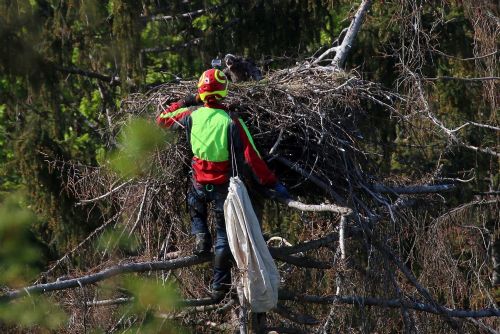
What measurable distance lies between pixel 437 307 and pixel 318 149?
1.24 meters

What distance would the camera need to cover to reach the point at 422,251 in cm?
859

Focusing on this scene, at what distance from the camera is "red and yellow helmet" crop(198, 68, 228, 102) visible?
24.6 ft

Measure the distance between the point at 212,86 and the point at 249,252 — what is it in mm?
1060

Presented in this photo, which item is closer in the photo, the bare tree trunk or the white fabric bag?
the white fabric bag

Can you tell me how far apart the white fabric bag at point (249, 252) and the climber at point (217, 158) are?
0.25 meters

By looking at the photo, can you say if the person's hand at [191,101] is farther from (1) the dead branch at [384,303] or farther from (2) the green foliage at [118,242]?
(1) the dead branch at [384,303]

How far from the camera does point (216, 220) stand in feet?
24.5

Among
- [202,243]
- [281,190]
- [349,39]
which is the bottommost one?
[202,243]

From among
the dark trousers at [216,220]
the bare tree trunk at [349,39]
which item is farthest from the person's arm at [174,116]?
the bare tree trunk at [349,39]

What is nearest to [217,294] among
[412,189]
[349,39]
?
[412,189]

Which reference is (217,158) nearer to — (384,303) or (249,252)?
(249,252)

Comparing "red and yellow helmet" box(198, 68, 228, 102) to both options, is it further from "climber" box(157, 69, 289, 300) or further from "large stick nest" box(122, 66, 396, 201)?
"large stick nest" box(122, 66, 396, 201)

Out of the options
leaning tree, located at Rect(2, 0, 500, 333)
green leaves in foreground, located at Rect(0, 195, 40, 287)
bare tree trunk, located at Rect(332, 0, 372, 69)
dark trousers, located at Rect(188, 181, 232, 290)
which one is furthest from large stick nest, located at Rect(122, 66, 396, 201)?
green leaves in foreground, located at Rect(0, 195, 40, 287)

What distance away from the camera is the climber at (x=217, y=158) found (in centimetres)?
740
